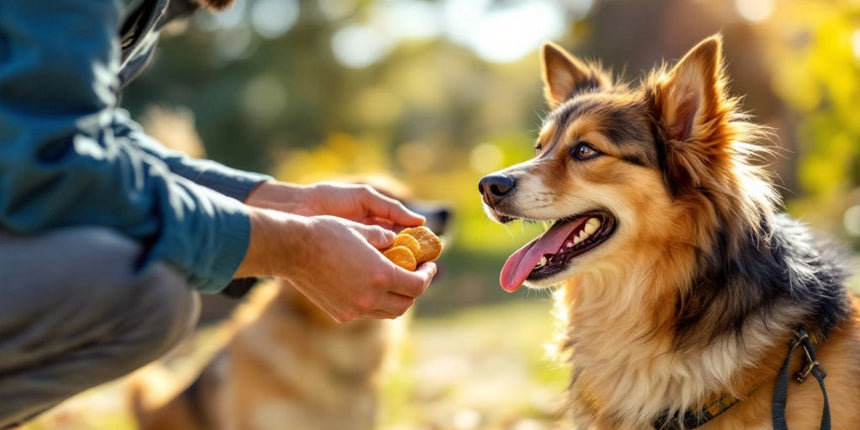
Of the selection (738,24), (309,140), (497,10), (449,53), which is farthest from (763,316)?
(449,53)

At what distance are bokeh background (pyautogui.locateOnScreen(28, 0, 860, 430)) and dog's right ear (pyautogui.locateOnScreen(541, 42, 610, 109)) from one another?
0.38 metres

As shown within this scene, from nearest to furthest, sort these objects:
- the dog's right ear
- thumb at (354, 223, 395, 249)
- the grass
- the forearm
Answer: the forearm < thumb at (354, 223, 395, 249) < the dog's right ear < the grass

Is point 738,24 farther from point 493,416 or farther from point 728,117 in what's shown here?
point 728,117

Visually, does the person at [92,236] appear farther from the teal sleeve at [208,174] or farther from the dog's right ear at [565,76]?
the dog's right ear at [565,76]

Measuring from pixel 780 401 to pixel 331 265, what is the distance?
4.24ft

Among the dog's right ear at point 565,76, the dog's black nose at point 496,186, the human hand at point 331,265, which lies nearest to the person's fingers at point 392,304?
the human hand at point 331,265

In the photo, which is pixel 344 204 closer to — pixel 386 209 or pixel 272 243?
pixel 386 209

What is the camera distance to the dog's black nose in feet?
8.51

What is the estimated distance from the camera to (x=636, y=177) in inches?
98.3

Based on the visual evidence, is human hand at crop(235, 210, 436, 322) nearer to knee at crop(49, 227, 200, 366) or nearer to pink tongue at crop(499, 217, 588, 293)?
knee at crop(49, 227, 200, 366)

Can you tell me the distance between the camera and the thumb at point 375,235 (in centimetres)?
188

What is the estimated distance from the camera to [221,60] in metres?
15.4

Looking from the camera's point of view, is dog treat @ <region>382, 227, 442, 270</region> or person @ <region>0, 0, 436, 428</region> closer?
person @ <region>0, 0, 436, 428</region>

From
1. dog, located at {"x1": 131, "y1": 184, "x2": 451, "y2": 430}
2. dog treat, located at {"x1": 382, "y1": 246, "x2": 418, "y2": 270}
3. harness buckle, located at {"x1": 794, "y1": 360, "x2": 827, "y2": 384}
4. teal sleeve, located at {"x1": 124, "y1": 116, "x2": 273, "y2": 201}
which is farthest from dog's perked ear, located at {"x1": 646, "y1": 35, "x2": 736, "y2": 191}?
dog, located at {"x1": 131, "y1": 184, "x2": 451, "y2": 430}
